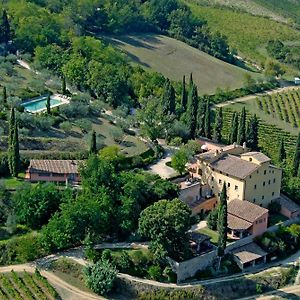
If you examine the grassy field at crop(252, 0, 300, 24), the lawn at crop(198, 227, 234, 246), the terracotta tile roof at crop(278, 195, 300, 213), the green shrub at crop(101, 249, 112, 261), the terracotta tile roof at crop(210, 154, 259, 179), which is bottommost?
the grassy field at crop(252, 0, 300, 24)

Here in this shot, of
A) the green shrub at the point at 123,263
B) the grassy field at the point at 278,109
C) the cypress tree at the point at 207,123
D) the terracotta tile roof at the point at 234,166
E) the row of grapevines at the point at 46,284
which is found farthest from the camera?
the grassy field at the point at 278,109

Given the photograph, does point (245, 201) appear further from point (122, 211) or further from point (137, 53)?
point (137, 53)

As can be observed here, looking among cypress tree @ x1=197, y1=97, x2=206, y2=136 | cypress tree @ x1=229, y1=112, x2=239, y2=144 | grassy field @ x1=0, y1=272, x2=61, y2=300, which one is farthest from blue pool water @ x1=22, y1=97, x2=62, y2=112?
grassy field @ x1=0, y1=272, x2=61, y2=300

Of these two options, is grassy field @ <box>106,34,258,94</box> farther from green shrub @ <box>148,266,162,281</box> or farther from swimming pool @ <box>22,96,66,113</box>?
green shrub @ <box>148,266,162,281</box>

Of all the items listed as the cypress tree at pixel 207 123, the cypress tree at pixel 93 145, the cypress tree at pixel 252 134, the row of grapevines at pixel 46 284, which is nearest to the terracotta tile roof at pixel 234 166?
the cypress tree at pixel 252 134

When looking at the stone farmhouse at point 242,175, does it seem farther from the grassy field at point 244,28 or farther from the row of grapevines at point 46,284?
the grassy field at point 244,28

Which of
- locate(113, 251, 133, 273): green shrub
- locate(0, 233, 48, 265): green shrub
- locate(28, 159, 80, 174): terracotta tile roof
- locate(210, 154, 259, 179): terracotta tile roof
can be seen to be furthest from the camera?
locate(28, 159, 80, 174): terracotta tile roof
